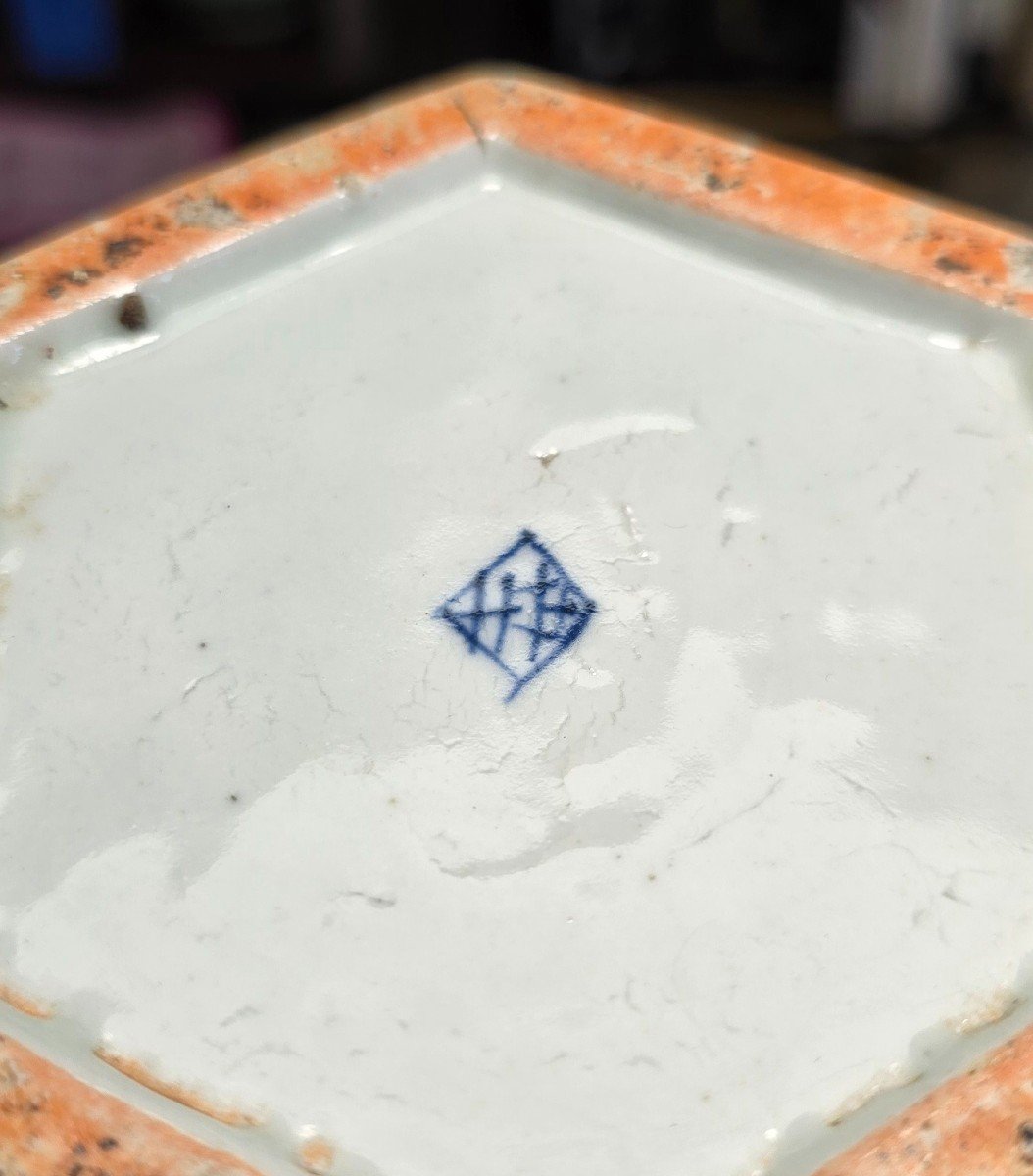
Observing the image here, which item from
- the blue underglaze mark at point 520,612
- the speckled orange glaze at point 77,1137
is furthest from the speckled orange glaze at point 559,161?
the speckled orange glaze at point 77,1137

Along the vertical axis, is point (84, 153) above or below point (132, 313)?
below

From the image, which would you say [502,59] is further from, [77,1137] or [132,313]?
[77,1137]

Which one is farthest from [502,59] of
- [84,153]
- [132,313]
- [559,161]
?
[132,313]

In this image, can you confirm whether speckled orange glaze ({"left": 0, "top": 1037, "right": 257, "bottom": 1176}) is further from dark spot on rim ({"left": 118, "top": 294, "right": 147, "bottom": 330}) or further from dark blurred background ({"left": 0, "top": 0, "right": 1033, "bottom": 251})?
dark blurred background ({"left": 0, "top": 0, "right": 1033, "bottom": 251})

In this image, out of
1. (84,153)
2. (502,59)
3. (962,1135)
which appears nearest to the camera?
(962,1135)

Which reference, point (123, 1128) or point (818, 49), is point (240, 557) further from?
point (818, 49)

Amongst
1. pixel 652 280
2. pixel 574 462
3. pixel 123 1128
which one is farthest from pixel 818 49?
pixel 123 1128

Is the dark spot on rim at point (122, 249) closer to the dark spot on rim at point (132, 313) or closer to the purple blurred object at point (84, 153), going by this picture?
the dark spot on rim at point (132, 313)
